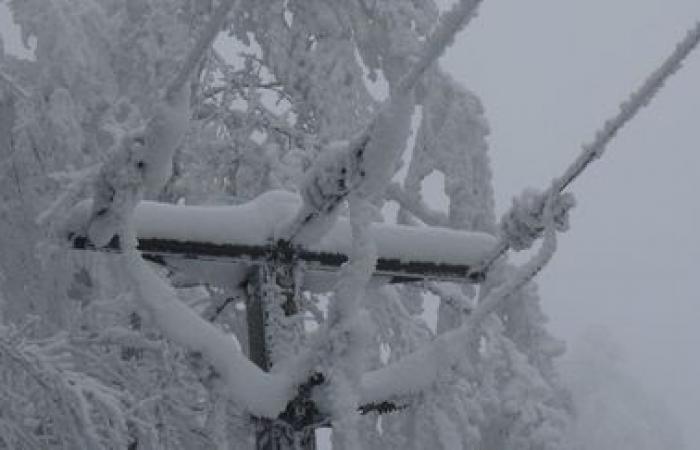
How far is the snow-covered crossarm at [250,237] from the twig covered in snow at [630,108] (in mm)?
698

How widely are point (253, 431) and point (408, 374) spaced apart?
1.83 ft

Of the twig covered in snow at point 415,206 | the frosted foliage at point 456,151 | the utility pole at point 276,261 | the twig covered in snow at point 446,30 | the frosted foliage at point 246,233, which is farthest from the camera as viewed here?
the twig covered in snow at point 415,206

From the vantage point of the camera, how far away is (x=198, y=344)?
10.0 ft

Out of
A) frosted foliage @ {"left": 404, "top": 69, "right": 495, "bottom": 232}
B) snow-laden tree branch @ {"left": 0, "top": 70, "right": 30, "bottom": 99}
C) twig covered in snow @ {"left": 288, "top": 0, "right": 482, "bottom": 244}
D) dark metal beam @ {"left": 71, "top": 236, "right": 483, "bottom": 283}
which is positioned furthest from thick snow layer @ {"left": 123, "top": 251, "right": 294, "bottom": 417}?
snow-laden tree branch @ {"left": 0, "top": 70, "right": 30, "bottom": 99}

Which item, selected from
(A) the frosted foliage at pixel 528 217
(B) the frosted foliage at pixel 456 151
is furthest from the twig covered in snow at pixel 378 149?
(B) the frosted foliage at pixel 456 151

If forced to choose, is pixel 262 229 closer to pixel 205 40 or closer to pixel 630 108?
pixel 205 40

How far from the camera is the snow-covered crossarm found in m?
3.34

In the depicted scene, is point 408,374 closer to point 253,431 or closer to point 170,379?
point 253,431

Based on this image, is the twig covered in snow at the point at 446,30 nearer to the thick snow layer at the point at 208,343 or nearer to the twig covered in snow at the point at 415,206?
the thick snow layer at the point at 208,343

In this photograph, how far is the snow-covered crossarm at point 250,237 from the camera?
3344 millimetres

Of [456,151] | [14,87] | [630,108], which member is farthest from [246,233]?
[14,87]

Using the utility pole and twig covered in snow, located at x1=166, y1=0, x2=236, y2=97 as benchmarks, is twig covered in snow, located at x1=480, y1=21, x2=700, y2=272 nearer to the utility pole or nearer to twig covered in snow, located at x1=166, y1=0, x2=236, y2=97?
the utility pole

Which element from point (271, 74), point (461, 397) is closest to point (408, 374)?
point (461, 397)

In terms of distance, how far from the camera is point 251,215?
3.39m
